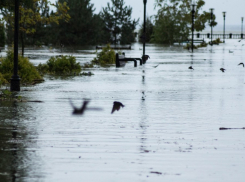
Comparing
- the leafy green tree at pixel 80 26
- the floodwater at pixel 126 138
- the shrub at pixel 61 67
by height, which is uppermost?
the leafy green tree at pixel 80 26

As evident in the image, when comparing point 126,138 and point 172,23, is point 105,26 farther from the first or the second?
point 126,138

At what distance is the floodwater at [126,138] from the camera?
7199mm

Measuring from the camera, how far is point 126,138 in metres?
9.62

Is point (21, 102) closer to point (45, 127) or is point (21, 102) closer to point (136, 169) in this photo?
point (45, 127)

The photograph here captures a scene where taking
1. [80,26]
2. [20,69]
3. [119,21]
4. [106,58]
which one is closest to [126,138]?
[20,69]

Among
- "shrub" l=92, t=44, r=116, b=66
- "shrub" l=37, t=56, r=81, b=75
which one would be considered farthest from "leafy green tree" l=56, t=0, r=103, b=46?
"shrub" l=37, t=56, r=81, b=75

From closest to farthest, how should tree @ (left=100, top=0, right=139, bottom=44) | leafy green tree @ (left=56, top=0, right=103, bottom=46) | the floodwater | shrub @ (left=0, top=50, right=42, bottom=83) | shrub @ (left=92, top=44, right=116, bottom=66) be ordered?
the floodwater < shrub @ (left=0, top=50, right=42, bottom=83) < shrub @ (left=92, top=44, right=116, bottom=66) < leafy green tree @ (left=56, top=0, right=103, bottom=46) < tree @ (left=100, top=0, right=139, bottom=44)

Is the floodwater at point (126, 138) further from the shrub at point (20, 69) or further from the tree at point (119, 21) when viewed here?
the tree at point (119, 21)

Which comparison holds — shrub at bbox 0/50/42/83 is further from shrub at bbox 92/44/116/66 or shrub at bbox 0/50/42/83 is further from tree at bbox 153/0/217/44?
tree at bbox 153/0/217/44

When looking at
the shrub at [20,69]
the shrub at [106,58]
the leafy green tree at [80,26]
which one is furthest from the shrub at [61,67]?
the leafy green tree at [80,26]

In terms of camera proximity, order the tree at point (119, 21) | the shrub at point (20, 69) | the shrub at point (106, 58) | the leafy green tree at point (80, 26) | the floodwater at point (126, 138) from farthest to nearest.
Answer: the tree at point (119, 21) → the leafy green tree at point (80, 26) → the shrub at point (106, 58) → the shrub at point (20, 69) → the floodwater at point (126, 138)

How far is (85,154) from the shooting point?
8.27 m

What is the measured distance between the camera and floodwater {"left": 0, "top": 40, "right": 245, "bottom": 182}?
7199mm

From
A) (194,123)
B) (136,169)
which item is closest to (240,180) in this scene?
(136,169)
